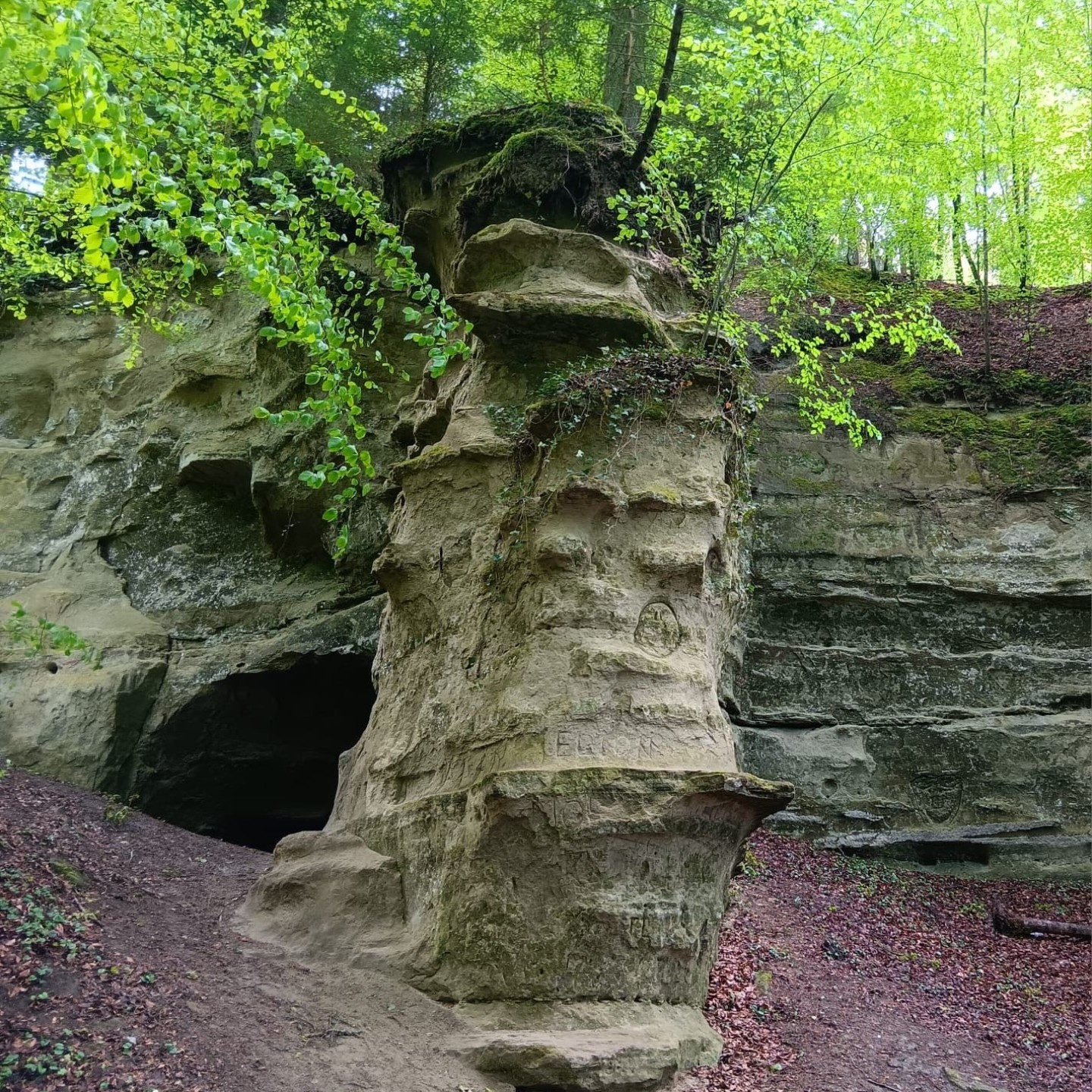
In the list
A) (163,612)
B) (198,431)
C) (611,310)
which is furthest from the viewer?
(198,431)

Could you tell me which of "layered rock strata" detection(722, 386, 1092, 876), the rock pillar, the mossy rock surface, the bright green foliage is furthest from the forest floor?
the mossy rock surface

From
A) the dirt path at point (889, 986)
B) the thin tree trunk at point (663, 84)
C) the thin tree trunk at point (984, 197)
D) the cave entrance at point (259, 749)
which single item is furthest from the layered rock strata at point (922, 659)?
the cave entrance at point (259, 749)

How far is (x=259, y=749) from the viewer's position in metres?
11.2

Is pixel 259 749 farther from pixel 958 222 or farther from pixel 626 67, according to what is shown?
pixel 958 222

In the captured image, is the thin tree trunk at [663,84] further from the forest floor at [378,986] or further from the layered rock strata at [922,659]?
the forest floor at [378,986]

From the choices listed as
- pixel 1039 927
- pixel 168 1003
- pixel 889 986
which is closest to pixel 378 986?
pixel 168 1003

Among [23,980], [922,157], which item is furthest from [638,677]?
[922,157]

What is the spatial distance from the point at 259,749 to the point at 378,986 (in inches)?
227

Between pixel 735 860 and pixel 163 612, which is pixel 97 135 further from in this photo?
pixel 163 612

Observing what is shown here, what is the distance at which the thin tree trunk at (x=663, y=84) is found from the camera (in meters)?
8.20

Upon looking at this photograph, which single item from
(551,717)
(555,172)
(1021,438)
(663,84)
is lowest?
(551,717)

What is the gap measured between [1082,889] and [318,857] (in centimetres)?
789

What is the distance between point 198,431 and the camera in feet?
40.0

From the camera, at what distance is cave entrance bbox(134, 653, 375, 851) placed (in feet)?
34.5
